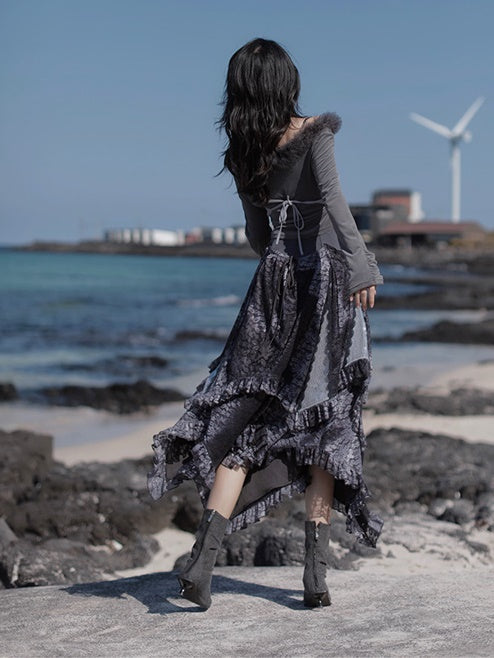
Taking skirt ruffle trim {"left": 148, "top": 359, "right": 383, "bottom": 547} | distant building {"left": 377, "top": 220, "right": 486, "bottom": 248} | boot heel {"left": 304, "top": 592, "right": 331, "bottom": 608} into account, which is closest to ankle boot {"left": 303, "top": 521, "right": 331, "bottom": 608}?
boot heel {"left": 304, "top": 592, "right": 331, "bottom": 608}

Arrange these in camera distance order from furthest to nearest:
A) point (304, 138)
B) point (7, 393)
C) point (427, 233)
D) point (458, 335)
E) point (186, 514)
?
1. point (427, 233)
2. point (458, 335)
3. point (7, 393)
4. point (186, 514)
5. point (304, 138)

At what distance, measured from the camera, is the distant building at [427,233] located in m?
91.0

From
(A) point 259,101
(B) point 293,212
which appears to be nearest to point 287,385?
(B) point 293,212

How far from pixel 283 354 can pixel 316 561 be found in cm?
60

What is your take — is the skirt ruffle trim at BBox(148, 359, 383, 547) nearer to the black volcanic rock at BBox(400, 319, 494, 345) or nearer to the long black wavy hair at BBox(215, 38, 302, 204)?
the long black wavy hair at BBox(215, 38, 302, 204)

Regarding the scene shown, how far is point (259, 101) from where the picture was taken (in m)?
2.79

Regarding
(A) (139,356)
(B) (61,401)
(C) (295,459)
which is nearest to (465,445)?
(C) (295,459)

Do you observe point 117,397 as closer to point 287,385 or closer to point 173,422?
point 173,422

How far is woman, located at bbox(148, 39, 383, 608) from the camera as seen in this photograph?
279cm

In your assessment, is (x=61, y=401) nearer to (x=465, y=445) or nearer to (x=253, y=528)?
(x=465, y=445)

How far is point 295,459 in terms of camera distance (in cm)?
291

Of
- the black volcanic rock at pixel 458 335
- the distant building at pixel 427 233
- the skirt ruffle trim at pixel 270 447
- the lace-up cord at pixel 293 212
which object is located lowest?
the black volcanic rock at pixel 458 335

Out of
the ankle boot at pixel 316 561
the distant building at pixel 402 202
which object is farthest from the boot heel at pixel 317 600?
the distant building at pixel 402 202

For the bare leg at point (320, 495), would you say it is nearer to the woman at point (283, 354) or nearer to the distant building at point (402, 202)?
the woman at point (283, 354)
